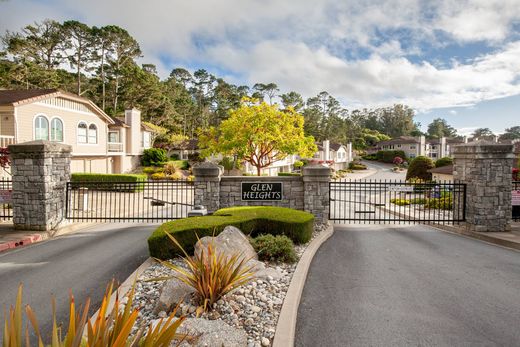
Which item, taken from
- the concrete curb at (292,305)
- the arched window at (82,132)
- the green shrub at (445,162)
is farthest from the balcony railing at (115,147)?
the green shrub at (445,162)

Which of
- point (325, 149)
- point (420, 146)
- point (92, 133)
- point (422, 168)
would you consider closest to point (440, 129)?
point (420, 146)

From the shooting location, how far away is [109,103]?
46.1m

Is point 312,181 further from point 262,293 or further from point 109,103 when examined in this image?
point 109,103

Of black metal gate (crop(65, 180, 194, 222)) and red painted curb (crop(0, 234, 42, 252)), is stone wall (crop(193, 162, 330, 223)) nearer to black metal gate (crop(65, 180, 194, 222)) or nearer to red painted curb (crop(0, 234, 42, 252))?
black metal gate (crop(65, 180, 194, 222))

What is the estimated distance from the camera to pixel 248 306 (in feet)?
15.8

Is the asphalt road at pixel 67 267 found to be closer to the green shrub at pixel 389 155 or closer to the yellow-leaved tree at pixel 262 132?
the yellow-leaved tree at pixel 262 132

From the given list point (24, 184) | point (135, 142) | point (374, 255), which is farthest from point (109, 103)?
point (374, 255)

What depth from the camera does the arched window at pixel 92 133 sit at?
89.5ft

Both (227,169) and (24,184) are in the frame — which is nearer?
(24,184)

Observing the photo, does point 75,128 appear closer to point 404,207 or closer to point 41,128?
point 41,128

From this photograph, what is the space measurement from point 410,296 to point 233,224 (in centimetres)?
439

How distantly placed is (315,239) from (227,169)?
2668cm

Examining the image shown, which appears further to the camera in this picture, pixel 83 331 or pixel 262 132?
pixel 262 132

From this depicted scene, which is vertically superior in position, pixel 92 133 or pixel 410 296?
pixel 92 133
